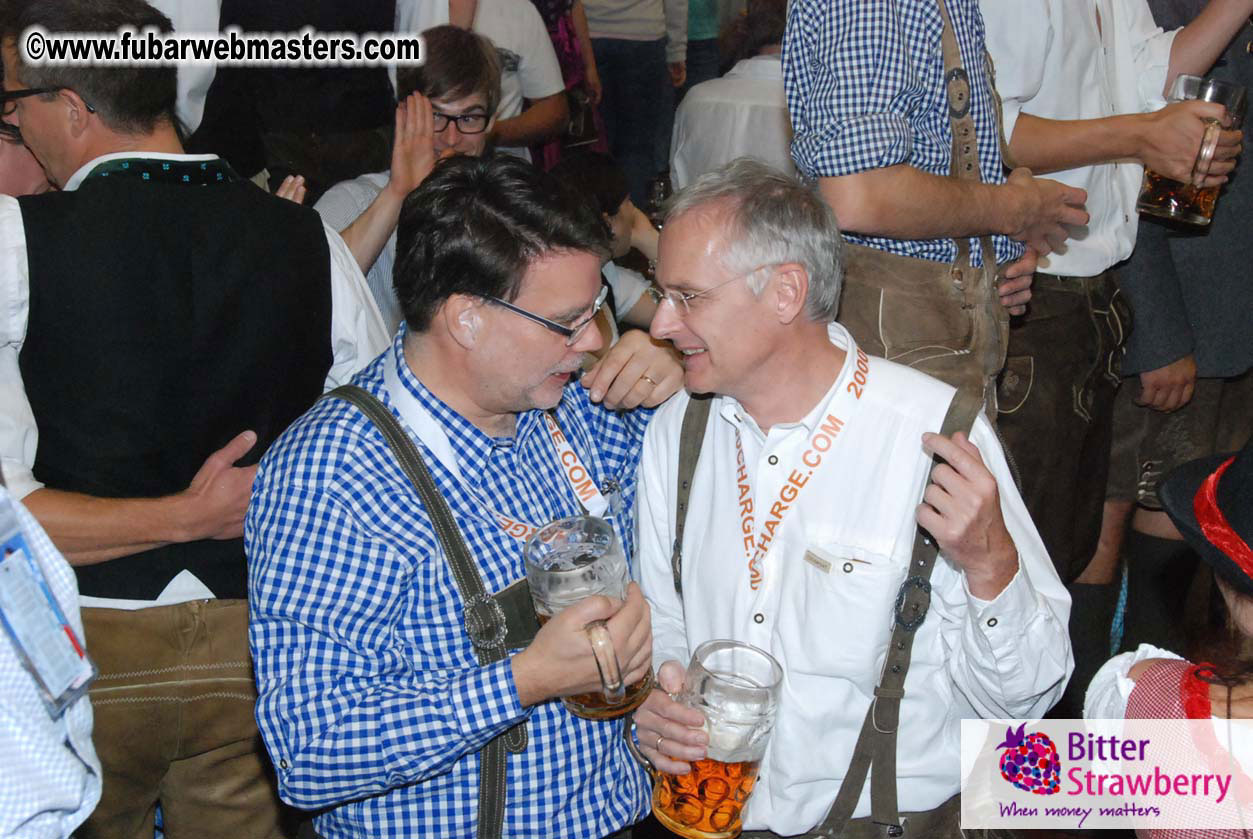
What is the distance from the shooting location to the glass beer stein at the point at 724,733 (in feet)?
5.79

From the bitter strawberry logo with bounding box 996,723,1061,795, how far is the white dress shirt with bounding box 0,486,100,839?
146 centimetres

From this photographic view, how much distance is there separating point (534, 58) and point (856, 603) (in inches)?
141

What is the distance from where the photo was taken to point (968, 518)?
1781 millimetres

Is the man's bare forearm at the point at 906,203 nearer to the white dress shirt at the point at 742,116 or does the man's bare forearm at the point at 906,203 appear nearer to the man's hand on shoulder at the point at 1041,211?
the man's hand on shoulder at the point at 1041,211

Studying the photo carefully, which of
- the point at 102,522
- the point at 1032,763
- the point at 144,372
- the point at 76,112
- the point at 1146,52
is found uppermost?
the point at 1146,52

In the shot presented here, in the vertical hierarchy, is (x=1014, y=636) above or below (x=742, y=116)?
below

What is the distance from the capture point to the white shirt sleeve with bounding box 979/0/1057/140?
9.34ft

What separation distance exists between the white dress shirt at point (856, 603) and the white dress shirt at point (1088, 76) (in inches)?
45.9

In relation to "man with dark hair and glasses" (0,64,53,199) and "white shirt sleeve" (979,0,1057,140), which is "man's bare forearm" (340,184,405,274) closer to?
"man with dark hair and glasses" (0,64,53,199)

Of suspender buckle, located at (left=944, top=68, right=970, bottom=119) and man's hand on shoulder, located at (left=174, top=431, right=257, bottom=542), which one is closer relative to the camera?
man's hand on shoulder, located at (left=174, top=431, right=257, bottom=542)

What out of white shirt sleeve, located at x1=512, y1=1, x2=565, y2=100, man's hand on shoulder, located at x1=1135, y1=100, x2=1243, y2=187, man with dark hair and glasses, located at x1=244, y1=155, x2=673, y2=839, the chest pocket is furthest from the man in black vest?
white shirt sleeve, located at x1=512, y1=1, x2=565, y2=100

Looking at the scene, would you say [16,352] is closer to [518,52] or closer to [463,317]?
[463,317]

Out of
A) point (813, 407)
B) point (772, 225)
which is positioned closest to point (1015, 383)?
point (813, 407)

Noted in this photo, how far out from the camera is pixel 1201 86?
296 centimetres
